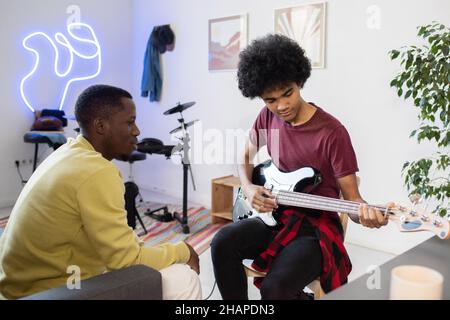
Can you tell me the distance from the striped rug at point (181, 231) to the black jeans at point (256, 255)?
129 cm

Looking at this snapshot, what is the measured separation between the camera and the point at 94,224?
1053 millimetres

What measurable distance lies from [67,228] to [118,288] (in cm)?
24

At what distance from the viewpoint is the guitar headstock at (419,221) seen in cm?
104

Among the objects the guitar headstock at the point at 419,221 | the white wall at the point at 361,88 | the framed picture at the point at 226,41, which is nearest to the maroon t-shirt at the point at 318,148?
the guitar headstock at the point at 419,221

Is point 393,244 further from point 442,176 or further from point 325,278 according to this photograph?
point 325,278

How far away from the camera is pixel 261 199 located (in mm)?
1606

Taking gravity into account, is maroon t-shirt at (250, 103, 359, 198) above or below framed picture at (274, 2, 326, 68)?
below

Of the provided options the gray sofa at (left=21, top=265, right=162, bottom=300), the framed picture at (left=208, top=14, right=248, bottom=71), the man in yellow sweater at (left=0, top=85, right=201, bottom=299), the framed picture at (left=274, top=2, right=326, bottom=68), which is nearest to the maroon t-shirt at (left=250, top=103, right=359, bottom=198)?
the man in yellow sweater at (left=0, top=85, right=201, bottom=299)

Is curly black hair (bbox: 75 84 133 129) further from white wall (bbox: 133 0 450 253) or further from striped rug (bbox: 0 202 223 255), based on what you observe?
white wall (bbox: 133 0 450 253)

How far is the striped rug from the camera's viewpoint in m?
3.01

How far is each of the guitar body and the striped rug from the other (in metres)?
1.16

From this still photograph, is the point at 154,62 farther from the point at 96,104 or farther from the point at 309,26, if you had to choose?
the point at 96,104

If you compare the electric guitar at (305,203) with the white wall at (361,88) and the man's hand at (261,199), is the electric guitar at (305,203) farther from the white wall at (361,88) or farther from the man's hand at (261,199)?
the white wall at (361,88)

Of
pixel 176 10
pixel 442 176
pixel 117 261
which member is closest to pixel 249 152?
pixel 117 261
